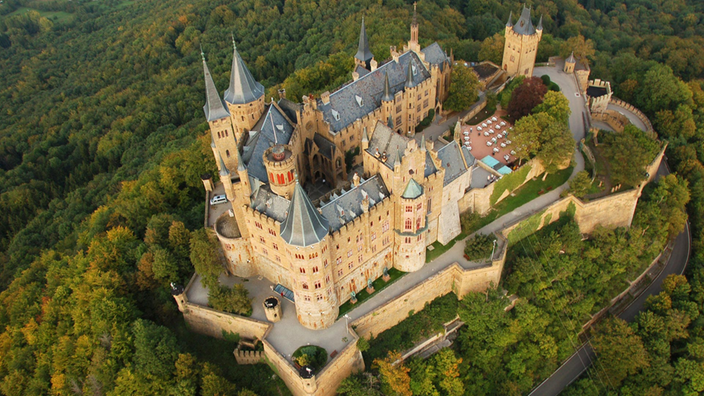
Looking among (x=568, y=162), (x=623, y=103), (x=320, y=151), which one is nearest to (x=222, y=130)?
(x=320, y=151)

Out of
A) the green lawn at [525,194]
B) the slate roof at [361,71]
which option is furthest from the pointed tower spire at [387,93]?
the green lawn at [525,194]

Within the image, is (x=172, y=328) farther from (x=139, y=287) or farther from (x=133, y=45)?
(x=133, y=45)

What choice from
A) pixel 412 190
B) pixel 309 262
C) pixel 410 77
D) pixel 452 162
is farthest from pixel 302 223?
pixel 410 77

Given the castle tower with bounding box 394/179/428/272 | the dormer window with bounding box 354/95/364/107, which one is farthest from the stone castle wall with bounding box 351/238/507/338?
the dormer window with bounding box 354/95/364/107

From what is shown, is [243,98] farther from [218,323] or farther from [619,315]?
[619,315]

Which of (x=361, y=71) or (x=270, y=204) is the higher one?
(x=361, y=71)

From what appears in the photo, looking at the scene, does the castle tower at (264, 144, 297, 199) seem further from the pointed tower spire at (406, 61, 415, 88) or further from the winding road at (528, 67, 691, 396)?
the winding road at (528, 67, 691, 396)
